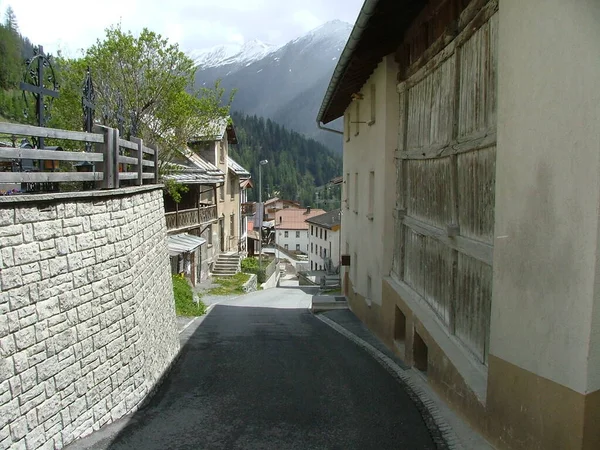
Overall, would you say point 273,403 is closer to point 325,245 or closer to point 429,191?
point 429,191

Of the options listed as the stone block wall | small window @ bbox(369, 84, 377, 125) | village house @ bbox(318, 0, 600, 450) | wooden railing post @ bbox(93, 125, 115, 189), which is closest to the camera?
village house @ bbox(318, 0, 600, 450)

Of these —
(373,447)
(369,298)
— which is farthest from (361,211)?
(373,447)

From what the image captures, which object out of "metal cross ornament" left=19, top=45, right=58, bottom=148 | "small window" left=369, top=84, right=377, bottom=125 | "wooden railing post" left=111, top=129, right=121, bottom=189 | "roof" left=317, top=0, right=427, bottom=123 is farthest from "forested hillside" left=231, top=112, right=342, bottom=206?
"wooden railing post" left=111, top=129, right=121, bottom=189

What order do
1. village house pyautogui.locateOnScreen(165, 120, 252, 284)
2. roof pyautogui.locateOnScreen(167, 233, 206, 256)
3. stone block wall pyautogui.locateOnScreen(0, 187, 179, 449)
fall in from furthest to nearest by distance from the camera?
village house pyautogui.locateOnScreen(165, 120, 252, 284) → roof pyautogui.locateOnScreen(167, 233, 206, 256) → stone block wall pyautogui.locateOnScreen(0, 187, 179, 449)

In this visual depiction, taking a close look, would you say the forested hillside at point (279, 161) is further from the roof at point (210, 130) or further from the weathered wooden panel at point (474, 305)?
the weathered wooden panel at point (474, 305)

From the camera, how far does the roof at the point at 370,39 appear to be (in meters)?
9.31

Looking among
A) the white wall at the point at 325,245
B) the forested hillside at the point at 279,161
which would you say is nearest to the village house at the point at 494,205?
the white wall at the point at 325,245

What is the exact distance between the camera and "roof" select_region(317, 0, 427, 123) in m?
9.31

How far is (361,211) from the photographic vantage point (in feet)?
55.7

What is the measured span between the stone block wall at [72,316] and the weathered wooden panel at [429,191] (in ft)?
15.4

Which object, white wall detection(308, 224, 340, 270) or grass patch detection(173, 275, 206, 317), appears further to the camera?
white wall detection(308, 224, 340, 270)

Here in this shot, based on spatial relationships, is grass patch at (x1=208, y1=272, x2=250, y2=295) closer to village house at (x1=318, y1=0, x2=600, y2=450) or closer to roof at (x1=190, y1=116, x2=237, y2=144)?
roof at (x1=190, y1=116, x2=237, y2=144)

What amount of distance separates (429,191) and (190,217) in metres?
19.6

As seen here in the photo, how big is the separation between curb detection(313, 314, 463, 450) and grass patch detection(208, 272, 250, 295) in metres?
15.9
